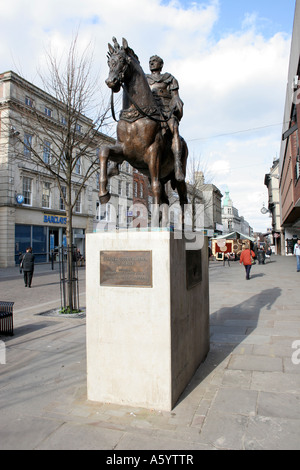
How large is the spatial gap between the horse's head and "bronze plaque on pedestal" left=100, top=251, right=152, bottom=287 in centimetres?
184

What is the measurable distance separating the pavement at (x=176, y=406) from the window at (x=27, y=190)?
23821 mm

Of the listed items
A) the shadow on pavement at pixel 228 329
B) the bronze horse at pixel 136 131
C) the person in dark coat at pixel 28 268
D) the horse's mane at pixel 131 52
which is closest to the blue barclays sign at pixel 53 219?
the person in dark coat at pixel 28 268

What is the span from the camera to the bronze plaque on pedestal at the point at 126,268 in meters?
Result: 3.44

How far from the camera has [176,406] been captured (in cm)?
344

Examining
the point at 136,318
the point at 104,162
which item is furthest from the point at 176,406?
the point at 104,162

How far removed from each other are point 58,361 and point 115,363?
1795 millimetres

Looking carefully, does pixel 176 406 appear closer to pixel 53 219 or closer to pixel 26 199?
pixel 26 199

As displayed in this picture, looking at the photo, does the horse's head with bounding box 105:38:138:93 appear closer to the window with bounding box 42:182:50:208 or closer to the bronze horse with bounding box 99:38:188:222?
the bronze horse with bounding box 99:38:188:222

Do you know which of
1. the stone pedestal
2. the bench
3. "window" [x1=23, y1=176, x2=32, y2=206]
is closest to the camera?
the stone pedestal

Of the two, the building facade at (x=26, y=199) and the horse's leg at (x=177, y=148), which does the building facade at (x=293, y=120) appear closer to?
the building facade at (x=26, y=199)

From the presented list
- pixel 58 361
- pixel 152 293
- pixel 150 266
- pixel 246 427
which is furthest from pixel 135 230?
pixel 58 361

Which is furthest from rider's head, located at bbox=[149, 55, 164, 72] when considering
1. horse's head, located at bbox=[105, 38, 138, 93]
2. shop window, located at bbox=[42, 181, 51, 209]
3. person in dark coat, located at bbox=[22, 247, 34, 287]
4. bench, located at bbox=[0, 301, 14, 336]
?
shop window, located at bbox=[42, 181, 51, 209]

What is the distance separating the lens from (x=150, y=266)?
3.42 metres

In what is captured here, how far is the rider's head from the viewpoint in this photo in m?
4.50
